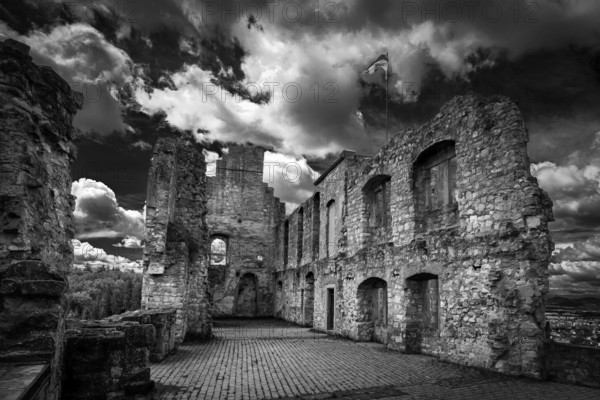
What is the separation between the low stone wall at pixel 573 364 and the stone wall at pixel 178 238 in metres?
9.08

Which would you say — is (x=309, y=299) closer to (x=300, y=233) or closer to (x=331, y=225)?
(x=331, y=225)

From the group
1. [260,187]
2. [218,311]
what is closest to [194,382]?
[218,311]

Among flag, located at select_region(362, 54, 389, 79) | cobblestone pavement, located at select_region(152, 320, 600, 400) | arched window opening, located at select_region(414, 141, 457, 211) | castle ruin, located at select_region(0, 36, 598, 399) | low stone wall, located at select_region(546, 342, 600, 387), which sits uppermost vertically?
flag, located at select_region(362, 54, 389, 79)

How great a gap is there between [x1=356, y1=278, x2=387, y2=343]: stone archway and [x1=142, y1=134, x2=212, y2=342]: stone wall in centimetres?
520

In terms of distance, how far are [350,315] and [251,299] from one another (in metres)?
13.0

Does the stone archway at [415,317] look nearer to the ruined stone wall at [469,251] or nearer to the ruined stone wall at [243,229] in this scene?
the ruined stone wall at [469,251]

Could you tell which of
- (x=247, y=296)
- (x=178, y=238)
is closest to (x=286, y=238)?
(x=247, y=296)

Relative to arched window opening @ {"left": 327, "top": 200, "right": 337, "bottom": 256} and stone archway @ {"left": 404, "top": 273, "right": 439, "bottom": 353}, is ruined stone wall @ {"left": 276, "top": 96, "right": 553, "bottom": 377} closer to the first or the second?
stone archway @ {"left": 404, "top": 273, "right": 439, "bottom": 353}

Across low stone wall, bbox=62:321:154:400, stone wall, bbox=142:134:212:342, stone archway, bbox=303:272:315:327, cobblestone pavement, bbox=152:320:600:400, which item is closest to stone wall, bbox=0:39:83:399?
low stone wall, bbox=62:321:154:400

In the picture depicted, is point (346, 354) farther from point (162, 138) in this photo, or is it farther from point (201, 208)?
point (162, 138)

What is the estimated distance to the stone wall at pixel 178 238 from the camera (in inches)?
453

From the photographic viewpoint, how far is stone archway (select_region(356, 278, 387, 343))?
13.3 meters

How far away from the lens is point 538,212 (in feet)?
26.2

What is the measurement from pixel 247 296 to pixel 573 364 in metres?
20.9
